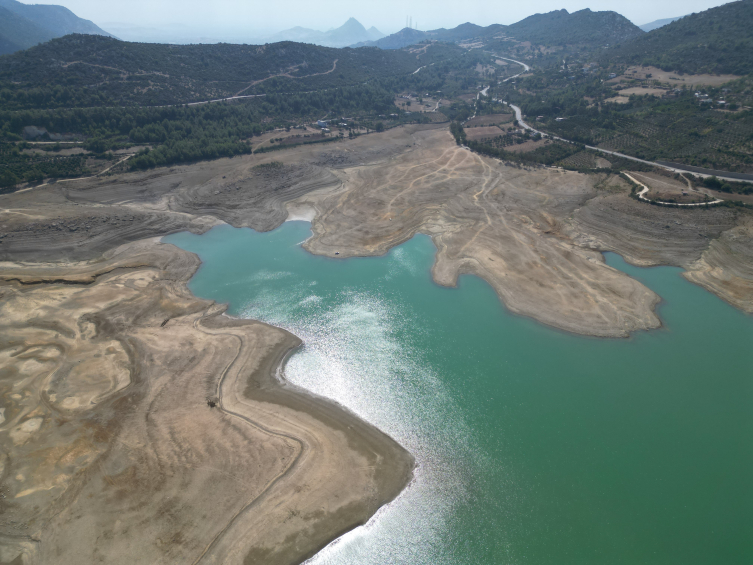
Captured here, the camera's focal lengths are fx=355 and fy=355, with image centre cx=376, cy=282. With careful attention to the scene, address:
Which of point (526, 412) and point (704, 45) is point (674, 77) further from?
point (526, 412)

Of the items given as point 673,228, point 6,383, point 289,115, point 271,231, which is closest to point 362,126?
point 289,115

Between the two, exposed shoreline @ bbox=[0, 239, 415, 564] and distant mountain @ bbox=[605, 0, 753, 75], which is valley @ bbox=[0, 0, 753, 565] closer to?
exposed shoreline @ bbox=[0, 239, 415, 564]

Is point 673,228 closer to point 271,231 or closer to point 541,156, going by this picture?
point 541,156

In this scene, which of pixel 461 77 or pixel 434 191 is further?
pixel 461 77

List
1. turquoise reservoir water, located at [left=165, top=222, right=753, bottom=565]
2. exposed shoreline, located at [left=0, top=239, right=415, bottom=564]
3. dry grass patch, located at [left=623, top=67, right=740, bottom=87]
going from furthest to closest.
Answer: dry grass patch, located at [left=623, top=67, right=740, bottom=87] < turquoise reservoir water, located at [left=165, top=222, right=753, bottom=565] < exposed shoreline, located at [left=0, top=239, right=415, bottom=564]

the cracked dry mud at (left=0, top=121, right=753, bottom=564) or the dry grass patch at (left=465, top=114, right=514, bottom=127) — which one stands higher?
the dry grass patch at (left=465, top=114, right=514, bottom=127)

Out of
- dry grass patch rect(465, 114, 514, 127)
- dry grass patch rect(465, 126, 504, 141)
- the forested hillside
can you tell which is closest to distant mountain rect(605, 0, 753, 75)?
dry grass patch rect(465, 114, 514, 127)

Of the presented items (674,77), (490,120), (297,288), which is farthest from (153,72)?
(674,77)
